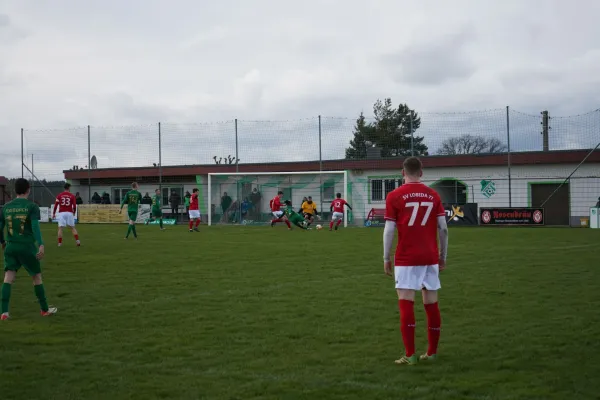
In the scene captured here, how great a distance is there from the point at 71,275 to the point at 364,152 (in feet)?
87.6

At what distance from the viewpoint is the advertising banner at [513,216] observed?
31428mm

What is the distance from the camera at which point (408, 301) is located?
6254 millimetres

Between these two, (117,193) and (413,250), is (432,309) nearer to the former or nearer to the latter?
(413,250)

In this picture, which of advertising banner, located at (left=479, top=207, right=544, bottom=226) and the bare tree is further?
the bare tree

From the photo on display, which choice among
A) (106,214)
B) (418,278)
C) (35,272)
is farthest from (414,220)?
(106,214)

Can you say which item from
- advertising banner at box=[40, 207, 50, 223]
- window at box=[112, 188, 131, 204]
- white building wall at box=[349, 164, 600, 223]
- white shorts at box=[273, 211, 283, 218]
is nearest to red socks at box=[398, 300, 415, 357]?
white shorts at box=[273, 211, 283, 218]

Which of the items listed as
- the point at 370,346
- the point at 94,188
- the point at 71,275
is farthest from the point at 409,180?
the point at 94,188

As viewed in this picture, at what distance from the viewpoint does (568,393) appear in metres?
5.18

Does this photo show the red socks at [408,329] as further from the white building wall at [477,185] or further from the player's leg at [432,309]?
the white building wall at [477,185]

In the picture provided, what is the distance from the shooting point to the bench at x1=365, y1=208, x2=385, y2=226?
35375 millimetres

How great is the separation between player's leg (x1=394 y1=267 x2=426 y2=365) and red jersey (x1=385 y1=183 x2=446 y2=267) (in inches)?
3.1

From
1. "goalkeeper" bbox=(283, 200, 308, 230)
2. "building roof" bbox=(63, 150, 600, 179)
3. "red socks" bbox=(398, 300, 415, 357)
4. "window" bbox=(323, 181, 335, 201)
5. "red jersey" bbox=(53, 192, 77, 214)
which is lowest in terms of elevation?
"red socks" bbox=(398, 300, 415, 357)

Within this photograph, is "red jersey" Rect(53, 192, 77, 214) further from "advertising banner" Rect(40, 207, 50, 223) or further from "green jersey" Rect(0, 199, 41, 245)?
"advertising banner" Rect(40, 207, 50, 223)

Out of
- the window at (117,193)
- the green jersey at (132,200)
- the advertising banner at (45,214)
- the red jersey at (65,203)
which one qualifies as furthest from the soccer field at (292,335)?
the window at (117,193)
